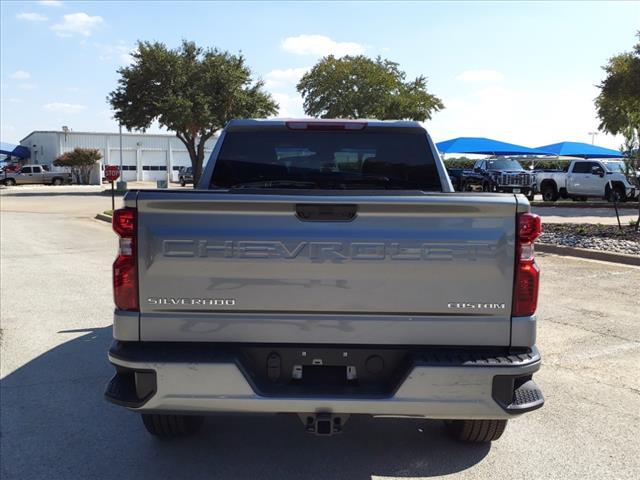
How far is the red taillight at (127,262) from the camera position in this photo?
3.03 meters

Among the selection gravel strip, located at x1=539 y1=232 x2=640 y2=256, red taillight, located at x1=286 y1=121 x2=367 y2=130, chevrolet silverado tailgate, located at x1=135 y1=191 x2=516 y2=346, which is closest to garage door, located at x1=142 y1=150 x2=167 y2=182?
gravel strip, located at x1=539 y1=232 x2=640 y2=256

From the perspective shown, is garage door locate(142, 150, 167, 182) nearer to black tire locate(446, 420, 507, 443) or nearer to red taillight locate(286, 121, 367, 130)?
red taillight locate(286, 121, 367, 130)

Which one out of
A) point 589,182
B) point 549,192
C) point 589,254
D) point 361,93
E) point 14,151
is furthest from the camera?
point 14,151

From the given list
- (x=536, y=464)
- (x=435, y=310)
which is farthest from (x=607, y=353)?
(x=435, y=310)

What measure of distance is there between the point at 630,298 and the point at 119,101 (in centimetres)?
3713

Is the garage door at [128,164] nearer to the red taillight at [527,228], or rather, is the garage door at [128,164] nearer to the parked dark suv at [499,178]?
the parked dark suv at [499,178]

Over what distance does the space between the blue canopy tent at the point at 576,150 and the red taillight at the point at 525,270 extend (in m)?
41.8

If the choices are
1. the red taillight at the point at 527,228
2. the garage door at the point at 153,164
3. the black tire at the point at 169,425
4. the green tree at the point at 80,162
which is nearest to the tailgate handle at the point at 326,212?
the red taillight at the point at 527,228

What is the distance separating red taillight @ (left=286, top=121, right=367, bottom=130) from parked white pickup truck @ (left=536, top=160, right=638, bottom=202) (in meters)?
23.8

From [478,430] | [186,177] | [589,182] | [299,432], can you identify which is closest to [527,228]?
[478,430]

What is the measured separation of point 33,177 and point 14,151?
2039 centimetres

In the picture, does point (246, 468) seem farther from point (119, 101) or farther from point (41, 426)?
point (119, 101)

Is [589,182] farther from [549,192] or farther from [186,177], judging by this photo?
[186,177]

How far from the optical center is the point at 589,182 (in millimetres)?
26469
